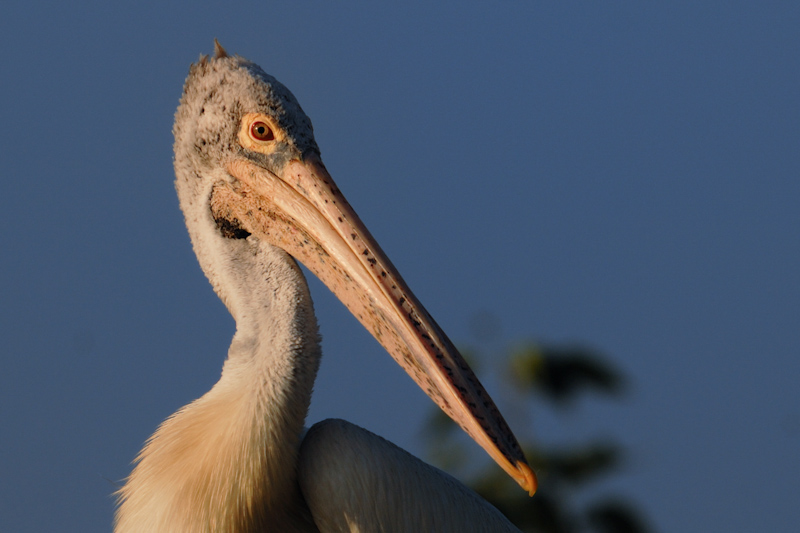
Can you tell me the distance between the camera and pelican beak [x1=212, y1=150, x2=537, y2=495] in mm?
3020

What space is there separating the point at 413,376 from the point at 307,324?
451 mm

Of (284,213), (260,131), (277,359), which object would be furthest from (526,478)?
(260,131)

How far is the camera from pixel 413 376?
3150mm

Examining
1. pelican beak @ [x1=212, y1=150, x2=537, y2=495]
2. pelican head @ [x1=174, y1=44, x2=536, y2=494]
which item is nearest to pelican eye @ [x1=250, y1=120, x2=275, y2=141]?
pelican head @ [x1=174, y1=44, x2=536, y2=494]

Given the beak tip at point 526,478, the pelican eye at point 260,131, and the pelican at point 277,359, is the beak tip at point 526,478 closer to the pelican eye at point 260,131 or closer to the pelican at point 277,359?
the pelican at point 277,359

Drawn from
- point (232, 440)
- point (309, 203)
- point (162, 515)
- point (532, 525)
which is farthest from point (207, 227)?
point (532, 525)

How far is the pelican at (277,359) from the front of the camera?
115 inches

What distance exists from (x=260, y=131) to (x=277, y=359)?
90 centimetres

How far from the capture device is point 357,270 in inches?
124

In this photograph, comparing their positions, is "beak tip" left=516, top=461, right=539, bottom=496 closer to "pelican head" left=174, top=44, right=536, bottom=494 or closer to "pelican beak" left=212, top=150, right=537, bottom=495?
"pelican beak" left=212, top=150, right=537, bottom=495

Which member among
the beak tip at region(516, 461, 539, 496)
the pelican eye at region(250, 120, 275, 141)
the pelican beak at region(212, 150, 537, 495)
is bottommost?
the beak tip at region(516, 461, 539, 496)

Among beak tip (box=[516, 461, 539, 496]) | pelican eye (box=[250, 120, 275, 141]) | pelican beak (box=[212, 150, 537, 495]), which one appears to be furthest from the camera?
pelican eye (box=[250, 120, 275, 141])

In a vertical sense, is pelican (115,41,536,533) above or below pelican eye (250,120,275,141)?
below

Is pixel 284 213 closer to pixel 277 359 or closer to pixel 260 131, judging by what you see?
pixel 260 131
